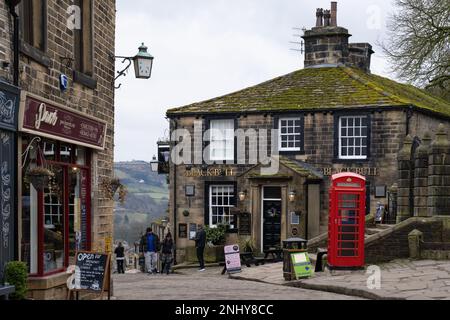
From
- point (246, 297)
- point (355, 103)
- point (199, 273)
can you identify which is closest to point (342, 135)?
point (355, 103)

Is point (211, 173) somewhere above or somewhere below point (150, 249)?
above

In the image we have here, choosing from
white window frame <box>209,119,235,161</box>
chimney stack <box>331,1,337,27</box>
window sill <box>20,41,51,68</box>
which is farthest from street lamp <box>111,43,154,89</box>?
chimney stack <box>331,1,337,27</box>

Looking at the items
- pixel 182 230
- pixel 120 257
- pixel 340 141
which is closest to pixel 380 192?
pixel 340 141

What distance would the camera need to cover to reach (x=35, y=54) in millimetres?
14602

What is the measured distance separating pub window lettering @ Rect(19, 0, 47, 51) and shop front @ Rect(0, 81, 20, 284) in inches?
54.2

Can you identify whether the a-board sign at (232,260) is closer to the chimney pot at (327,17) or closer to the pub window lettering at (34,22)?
the pub window lettering at (34,22)

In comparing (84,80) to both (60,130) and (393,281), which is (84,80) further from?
(393,281)

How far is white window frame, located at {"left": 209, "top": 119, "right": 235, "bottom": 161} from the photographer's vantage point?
122 ft

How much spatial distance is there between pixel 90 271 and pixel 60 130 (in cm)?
257

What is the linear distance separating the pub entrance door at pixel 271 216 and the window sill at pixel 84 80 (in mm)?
17879

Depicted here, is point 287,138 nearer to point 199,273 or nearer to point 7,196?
point 199,273

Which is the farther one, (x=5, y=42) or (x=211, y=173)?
(x=211, y=173)
